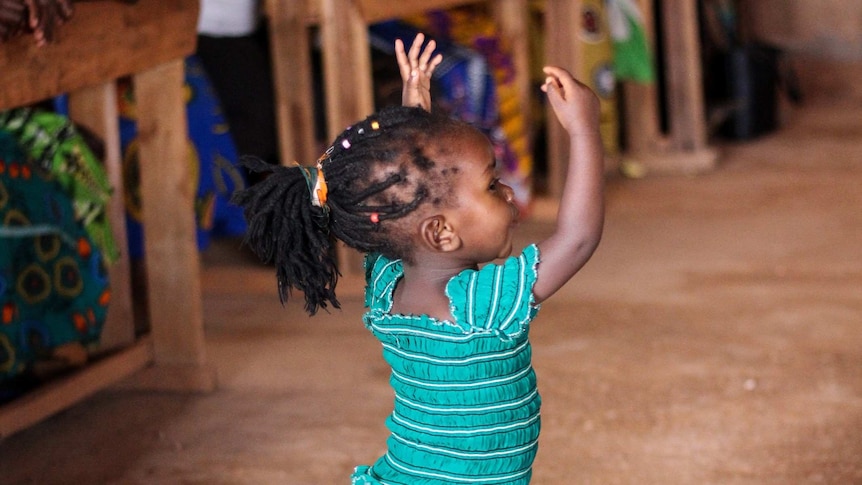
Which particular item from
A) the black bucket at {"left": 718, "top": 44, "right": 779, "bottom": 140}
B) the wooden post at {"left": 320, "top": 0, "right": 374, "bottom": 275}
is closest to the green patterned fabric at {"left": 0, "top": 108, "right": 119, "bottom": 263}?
the wooden post at {"left": 320, "top": 0, "right": 374, "bottom": 275}

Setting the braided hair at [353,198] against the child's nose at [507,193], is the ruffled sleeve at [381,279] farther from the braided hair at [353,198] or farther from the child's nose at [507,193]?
the child's nose at [507,193]

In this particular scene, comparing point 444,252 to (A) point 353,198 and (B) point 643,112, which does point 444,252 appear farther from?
(B) point 643,112

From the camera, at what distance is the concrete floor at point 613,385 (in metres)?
2.69

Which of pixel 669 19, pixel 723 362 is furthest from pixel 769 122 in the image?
pixel 723 362

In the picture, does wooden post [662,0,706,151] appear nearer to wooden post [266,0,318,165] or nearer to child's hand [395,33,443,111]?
wooden post [266,0,318,165]

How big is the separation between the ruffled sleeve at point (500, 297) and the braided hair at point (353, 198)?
0.41ft

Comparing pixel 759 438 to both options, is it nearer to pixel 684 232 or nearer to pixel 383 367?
pixel 383 367

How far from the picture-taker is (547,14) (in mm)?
5285

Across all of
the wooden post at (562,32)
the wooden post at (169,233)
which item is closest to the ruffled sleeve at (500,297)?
the wooden post at (169,233)

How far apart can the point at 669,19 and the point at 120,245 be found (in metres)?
4.12

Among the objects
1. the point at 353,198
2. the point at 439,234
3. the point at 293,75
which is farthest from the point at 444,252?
the point at 293,75

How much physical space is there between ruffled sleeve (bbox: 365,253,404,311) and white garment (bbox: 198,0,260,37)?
2.57 meters

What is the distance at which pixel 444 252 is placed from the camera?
1.74 m

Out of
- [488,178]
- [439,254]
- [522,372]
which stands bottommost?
[522,372]
